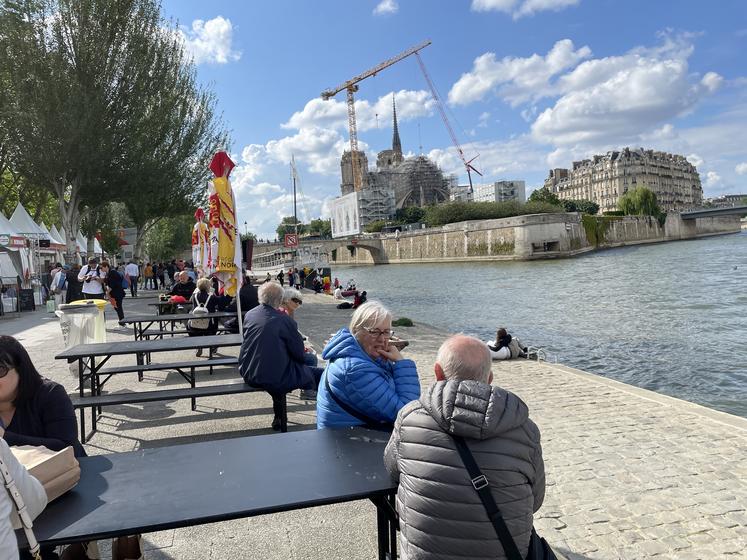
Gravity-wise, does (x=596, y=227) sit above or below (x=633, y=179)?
below

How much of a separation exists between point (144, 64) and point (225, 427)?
68.1ft

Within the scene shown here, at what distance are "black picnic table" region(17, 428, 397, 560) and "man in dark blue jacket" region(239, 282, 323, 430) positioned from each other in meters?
1.83

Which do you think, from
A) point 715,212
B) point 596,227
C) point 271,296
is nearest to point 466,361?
point 271,296

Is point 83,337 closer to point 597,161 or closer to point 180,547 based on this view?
point 180,547

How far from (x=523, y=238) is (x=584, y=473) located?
5481cm

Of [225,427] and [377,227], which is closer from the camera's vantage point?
[225,427]

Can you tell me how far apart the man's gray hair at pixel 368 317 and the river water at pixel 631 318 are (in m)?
7.81

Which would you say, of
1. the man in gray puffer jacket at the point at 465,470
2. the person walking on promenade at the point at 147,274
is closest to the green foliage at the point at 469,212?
the person walking on promenade at the point at 147,274

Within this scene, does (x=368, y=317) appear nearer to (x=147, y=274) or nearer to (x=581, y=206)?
(x=147, y=274)

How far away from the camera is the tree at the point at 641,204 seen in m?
76.2

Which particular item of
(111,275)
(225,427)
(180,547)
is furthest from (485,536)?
(111,275)

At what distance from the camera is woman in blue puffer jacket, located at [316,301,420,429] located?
3.07 meters

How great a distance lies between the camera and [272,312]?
501 cm

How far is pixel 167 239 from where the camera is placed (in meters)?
63.2
